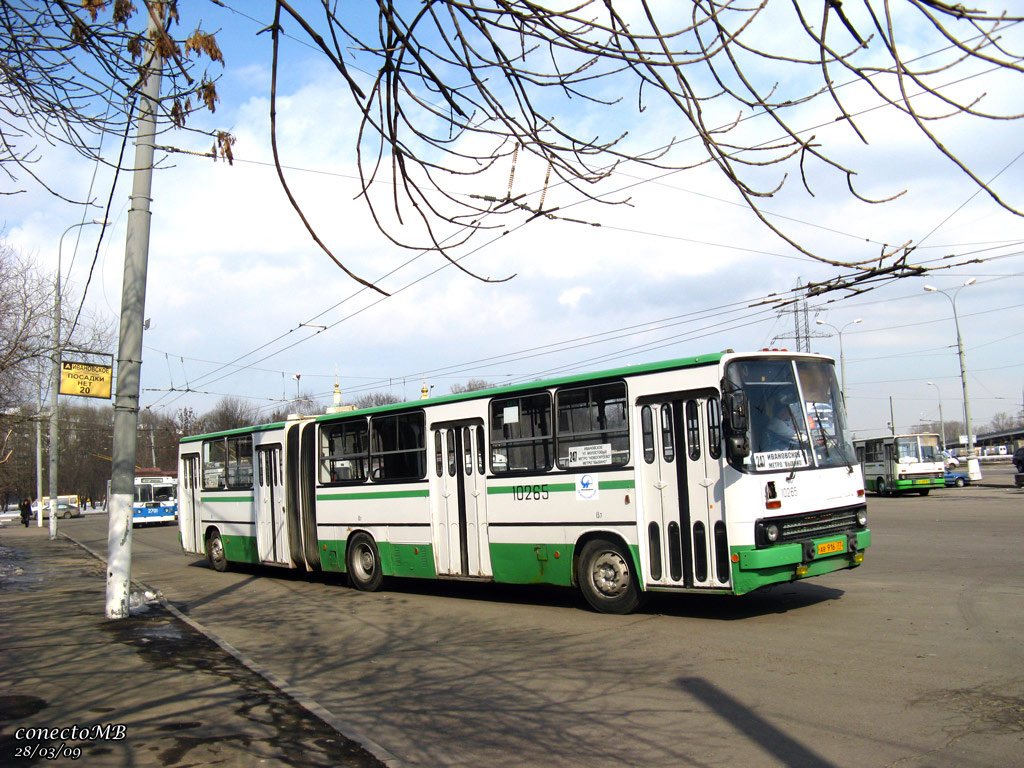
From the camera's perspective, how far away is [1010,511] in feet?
74.3

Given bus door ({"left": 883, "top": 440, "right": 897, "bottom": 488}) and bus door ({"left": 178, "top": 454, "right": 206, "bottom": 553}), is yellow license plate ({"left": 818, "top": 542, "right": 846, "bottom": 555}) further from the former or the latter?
bus door ({"left": 883, "top": 440, "right": 897, "bottom": 488})

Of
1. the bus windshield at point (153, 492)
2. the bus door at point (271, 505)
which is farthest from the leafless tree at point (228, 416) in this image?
the bus door at point (271, 505)

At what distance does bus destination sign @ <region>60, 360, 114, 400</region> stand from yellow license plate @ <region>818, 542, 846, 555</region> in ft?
35.7

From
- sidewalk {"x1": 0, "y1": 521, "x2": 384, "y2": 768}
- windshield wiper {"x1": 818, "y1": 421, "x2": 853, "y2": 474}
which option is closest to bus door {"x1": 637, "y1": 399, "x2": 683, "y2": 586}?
windshield wiper {"x1": 818, "y1": 421, "x2": 853, "y2": 474}

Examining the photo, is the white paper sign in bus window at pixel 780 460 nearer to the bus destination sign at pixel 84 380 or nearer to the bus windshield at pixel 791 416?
the bus windshield at pixel 791 416

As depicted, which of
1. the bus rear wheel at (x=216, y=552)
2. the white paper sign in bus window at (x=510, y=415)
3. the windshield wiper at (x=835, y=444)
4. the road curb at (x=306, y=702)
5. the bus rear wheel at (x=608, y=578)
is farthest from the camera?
the bus rear wheel at (x=216, y=552)

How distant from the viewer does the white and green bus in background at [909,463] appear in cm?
3500

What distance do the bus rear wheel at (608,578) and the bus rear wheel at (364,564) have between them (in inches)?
181

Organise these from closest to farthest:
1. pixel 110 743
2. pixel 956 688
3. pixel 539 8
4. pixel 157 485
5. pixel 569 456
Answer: pixel 539 8, pixel 110 743, pixel 956 688, pixel 569 456, pixel 157 485

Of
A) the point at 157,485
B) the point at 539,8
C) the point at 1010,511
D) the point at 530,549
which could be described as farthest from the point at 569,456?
the point at 157,485

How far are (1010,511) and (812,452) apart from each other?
16815 mm

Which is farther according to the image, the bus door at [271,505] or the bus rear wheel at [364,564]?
the bus door at [271,505]

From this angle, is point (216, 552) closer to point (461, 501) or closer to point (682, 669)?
point (461, 501)

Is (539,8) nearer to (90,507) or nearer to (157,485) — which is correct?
(157,485)
